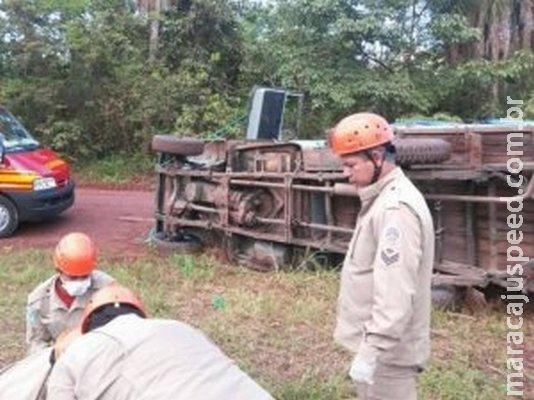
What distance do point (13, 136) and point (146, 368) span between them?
33.2ft

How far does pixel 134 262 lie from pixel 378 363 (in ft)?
21.3

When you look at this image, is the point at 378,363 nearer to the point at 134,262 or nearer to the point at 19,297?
the point at 19,297

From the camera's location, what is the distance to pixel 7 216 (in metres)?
11.3

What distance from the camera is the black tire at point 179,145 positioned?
10.4 m

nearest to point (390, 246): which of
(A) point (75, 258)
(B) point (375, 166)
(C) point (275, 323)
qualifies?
(B) point (375, 166)

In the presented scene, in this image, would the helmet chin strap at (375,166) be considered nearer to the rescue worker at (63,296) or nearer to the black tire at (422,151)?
the rescue worker at (63,296)

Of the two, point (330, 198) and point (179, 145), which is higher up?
point (179, 145)

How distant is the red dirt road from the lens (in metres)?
10.9

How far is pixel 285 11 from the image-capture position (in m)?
16.9

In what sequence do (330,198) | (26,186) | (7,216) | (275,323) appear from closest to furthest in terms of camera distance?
1. (275,323)
2. (330,198)
3. (26,186)
4. (7,216)

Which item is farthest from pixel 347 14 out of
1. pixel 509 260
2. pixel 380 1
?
pixel 509 260

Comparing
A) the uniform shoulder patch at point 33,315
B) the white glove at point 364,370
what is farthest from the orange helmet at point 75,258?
the white glove at point 364,370

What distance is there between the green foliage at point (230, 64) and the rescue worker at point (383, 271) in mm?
12301

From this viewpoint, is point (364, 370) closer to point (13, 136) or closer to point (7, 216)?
point (7, 216)
